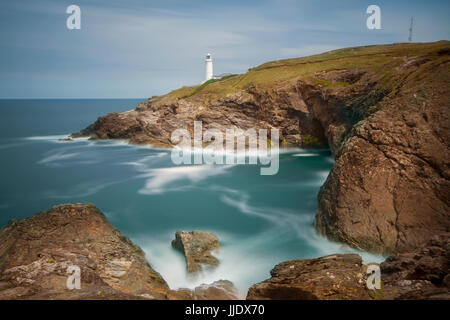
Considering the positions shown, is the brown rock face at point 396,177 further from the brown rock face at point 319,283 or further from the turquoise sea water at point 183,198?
the brown rock face at point 319,283

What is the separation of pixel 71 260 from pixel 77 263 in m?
0.22

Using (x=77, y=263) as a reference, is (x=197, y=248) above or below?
below

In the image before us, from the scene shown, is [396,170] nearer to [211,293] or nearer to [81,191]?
[211,293]

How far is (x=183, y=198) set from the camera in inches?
902

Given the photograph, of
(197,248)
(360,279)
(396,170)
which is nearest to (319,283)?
(360,279)

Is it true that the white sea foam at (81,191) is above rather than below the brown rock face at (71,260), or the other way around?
below

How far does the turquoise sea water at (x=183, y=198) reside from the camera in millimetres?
14086

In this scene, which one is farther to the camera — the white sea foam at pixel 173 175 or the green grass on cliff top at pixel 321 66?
the green grass on cliff top at pixel 321 66

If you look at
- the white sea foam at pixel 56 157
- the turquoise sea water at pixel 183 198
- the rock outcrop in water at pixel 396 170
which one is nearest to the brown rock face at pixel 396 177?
the rock outcrop in water at pixel 396 170

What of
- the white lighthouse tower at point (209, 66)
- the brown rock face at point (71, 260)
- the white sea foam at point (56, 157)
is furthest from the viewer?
the white lighthouse tower at point (209, 66)

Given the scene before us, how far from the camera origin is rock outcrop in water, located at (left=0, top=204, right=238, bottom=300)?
7.52 meters

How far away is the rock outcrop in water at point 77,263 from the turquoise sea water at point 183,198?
2432 millimetres

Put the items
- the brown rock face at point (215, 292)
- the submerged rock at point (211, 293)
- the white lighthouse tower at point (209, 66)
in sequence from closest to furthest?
the submerged rock at point (211, 293)
the brown rock face at point (215, 292)
the white lighthouse tower at point (209, 66)

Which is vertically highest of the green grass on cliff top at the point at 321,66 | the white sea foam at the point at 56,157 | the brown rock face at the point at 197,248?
the green grass on cliff top at the point at 321,66
